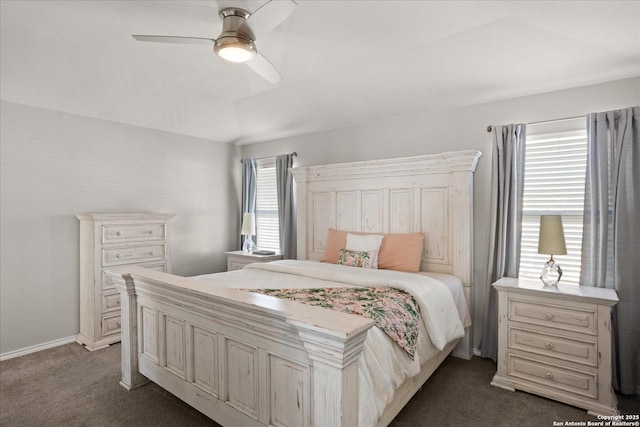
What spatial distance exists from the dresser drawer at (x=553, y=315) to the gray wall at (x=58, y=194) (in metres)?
3.90

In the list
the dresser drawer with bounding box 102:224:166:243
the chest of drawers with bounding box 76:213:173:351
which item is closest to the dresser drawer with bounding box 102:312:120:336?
the chest of drawers with bounding box 76:213:173:351

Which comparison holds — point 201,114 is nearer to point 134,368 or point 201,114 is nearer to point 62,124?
point 62,124

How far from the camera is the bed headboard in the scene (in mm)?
3102

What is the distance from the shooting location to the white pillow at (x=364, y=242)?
3355 millimetres

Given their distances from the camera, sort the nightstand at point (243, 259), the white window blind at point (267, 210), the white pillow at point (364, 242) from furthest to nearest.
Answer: the white window blind at point (267, 210), the nightstand at point (243, 259), the white pillow at point (364, 242)

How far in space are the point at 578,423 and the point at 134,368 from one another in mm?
3009

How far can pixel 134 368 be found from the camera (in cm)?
250

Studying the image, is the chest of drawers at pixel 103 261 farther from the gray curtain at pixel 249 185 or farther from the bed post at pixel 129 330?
the gray curtain at pixel 249 185

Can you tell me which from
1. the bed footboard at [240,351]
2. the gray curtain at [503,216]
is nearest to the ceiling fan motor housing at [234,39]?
the bed footboard at [240,351]

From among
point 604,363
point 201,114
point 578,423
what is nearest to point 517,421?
point 578,423

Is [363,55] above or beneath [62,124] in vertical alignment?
above

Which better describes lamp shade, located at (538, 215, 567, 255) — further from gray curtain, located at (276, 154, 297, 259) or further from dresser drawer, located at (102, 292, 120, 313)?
dresser drawer, located at (102, 292, 120, 313)

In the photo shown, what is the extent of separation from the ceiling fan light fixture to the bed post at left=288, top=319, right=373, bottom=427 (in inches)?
60.9

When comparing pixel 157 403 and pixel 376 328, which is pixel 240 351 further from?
pixel 157 403
